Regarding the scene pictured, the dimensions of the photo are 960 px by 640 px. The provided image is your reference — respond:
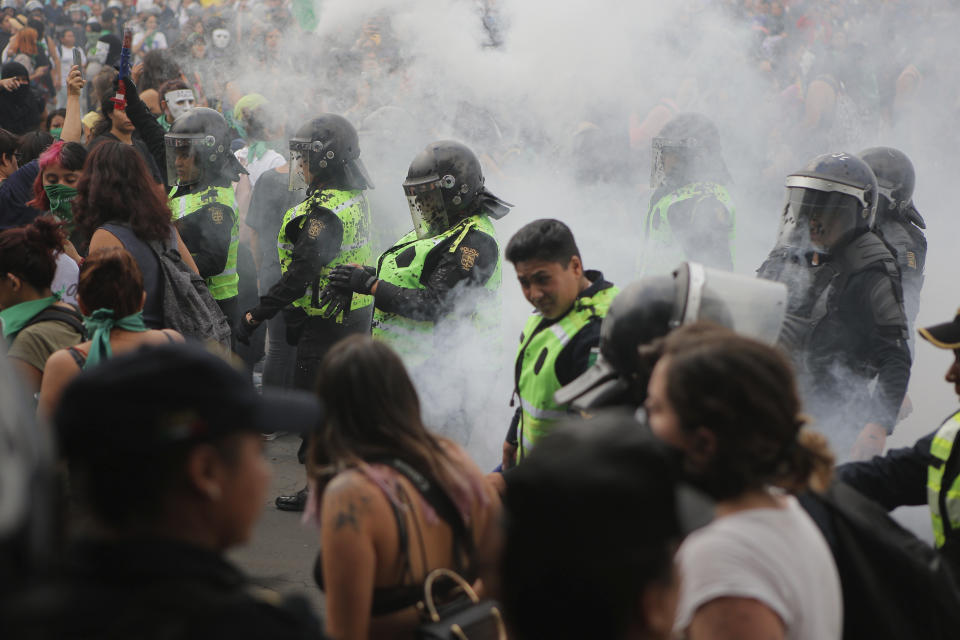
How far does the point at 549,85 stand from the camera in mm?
7648

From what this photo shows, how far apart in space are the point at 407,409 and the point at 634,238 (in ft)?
15.4

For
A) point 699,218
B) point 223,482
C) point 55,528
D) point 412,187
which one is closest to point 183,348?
point 223,482

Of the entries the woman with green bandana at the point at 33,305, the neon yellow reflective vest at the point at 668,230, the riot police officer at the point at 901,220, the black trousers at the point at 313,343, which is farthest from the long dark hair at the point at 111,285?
the riot police officer at the point at 901,220

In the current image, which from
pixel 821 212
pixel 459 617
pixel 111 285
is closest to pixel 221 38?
pixel 111 285

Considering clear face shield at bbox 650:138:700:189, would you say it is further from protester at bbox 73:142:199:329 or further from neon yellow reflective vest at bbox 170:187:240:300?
protester at bbox 73:142:199:329

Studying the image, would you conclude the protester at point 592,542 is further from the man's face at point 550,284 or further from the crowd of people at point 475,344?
the man's face at point 550,284

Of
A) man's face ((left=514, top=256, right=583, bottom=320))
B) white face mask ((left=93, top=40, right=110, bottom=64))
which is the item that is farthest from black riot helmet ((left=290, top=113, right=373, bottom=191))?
white face mask ((left=93, top=40, right=110, bottom=64))

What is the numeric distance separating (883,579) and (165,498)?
49.6 inches

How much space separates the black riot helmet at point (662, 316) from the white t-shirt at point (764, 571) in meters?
0.70

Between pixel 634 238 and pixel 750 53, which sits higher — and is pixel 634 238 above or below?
below

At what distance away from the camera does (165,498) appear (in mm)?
1293

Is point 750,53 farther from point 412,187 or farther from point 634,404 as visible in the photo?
point 634,404

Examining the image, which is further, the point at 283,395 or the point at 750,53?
the point at 750,53

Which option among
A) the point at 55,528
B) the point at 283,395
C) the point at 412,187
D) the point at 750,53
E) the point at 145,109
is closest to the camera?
the point at 55,528
